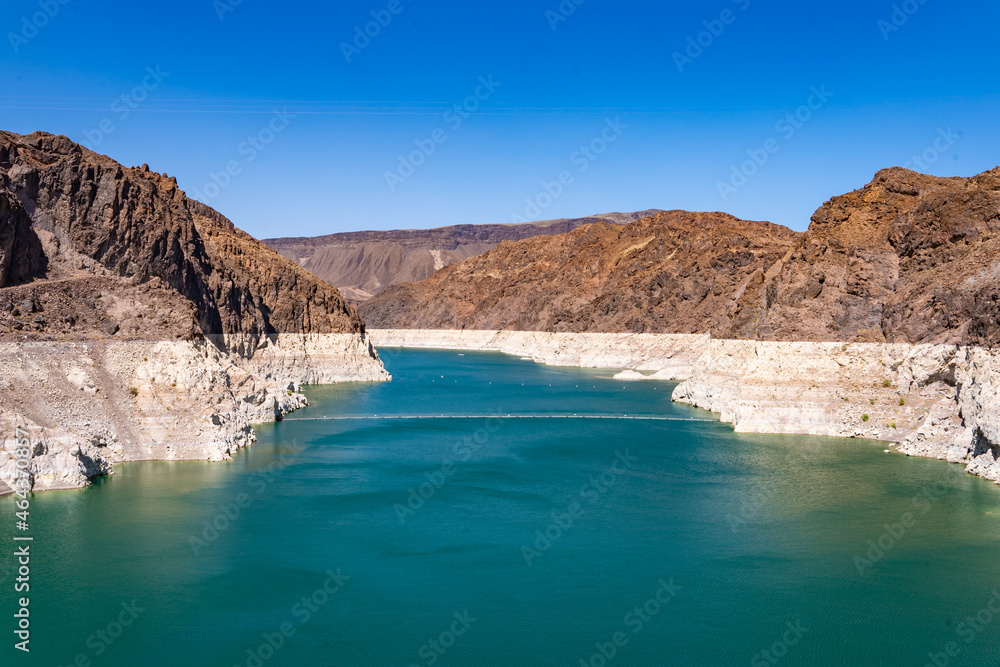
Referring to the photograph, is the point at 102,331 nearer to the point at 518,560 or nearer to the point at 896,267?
the point at 518,560

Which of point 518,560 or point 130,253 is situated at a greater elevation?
point 130,253

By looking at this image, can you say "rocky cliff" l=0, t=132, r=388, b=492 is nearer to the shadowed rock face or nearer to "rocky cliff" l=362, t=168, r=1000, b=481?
the shadowed rock face

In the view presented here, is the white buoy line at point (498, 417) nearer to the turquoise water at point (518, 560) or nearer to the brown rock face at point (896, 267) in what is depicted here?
the brown rock face at point (896, 267)

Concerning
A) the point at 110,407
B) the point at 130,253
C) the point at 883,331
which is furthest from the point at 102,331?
the point at 883,331

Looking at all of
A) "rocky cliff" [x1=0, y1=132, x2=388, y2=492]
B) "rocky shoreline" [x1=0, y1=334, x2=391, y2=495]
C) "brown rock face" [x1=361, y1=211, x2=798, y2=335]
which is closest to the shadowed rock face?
"rocky cliff" [x1=0, y1=132, x2=388, y2=492]

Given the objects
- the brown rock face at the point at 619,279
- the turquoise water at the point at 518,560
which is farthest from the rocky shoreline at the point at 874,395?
the brown rock face at the point at 619,279

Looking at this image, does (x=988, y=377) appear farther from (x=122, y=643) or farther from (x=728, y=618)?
(x=122, y=643)
